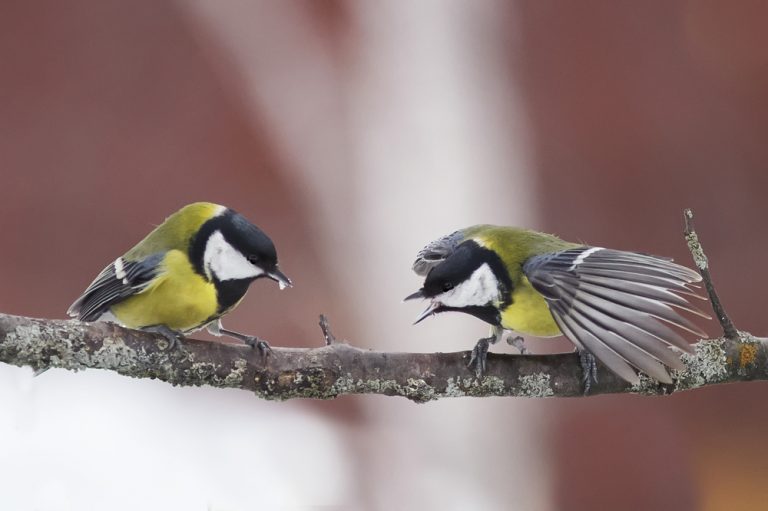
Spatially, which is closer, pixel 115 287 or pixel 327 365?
pixel 327 365

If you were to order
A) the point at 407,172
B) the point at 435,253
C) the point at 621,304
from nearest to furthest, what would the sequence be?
1. the point at 621,304
2. the point at 435,253
3. the point at 407,172

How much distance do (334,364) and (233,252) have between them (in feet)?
0.43

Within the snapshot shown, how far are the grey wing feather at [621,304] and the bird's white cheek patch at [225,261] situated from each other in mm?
230

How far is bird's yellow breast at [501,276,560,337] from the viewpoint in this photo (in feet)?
2.36

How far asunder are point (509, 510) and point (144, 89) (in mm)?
875

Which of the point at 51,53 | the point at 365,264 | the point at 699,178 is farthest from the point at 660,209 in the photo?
the point at 51,53

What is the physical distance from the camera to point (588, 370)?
68 cm

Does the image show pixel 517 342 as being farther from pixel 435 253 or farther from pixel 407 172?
pixel 407 172

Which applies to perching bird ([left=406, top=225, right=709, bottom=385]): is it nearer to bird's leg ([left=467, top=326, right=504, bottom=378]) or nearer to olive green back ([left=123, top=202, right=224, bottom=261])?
bird's leg ([left=467, top=326, right=504, bottom=378])

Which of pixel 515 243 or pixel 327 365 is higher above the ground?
pixel 515 243

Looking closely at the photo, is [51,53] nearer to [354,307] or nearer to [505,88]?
[354,307]

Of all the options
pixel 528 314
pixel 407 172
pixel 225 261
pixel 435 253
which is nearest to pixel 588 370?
pixel 528 314

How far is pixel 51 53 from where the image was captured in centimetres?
129

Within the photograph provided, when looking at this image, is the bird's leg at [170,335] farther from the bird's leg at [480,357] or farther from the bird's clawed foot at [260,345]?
the bird's leg at [480,357]
